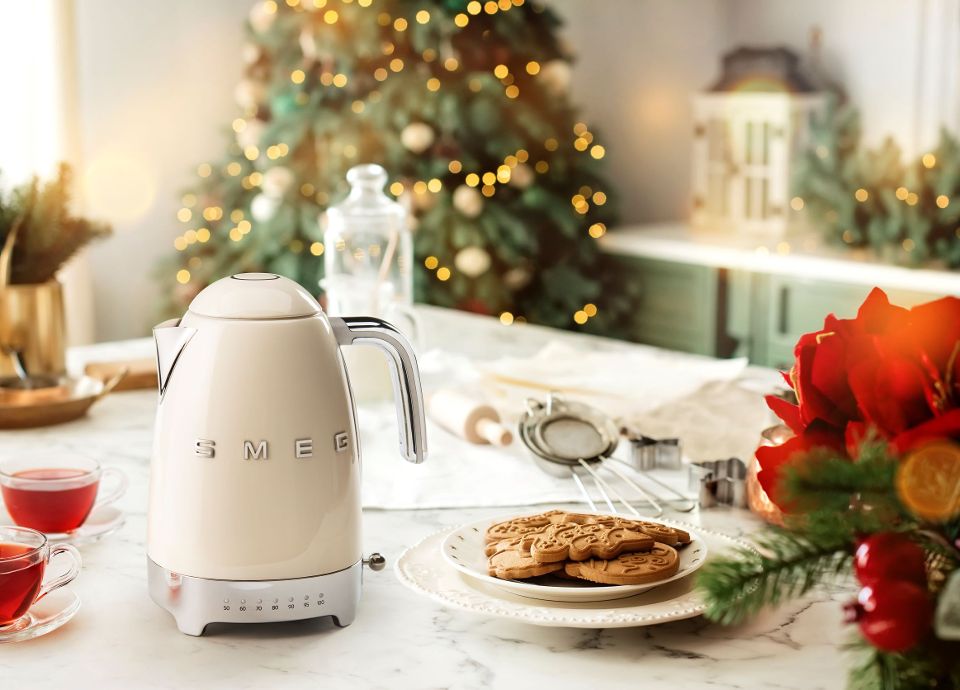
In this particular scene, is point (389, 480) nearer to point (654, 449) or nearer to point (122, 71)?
point (654, 449)

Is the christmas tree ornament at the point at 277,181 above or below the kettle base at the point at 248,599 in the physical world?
above

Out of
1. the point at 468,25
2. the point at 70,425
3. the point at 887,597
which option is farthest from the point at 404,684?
the point at 468,25

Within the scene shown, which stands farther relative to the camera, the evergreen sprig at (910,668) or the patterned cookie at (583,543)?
the patterned cookie at (583,543)

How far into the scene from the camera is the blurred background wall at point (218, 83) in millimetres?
3840

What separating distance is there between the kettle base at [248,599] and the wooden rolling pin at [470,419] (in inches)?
20.4

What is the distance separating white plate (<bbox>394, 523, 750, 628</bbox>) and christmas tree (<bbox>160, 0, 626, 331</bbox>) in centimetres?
265

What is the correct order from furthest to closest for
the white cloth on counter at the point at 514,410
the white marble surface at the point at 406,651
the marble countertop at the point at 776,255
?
the marble countertop at the point at 776,255 < the white cloth on counter at the point at 514,410 < the white marble surface at the point at 406,651

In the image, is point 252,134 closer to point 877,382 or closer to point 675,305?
point 675,305

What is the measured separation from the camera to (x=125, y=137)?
13.0 feet

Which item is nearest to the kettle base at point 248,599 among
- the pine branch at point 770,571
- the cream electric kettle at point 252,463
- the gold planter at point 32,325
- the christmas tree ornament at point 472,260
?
the cream electric kettle at point 252,463

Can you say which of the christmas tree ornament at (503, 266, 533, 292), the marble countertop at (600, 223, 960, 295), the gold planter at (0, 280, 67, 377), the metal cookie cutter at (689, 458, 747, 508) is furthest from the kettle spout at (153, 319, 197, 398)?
the christmas tree ornament at (503, 266, 533, 292)

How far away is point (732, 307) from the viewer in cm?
370

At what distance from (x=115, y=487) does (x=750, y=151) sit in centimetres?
308

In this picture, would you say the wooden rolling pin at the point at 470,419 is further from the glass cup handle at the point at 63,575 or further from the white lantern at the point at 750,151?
the white lantern at the point at 750,151
